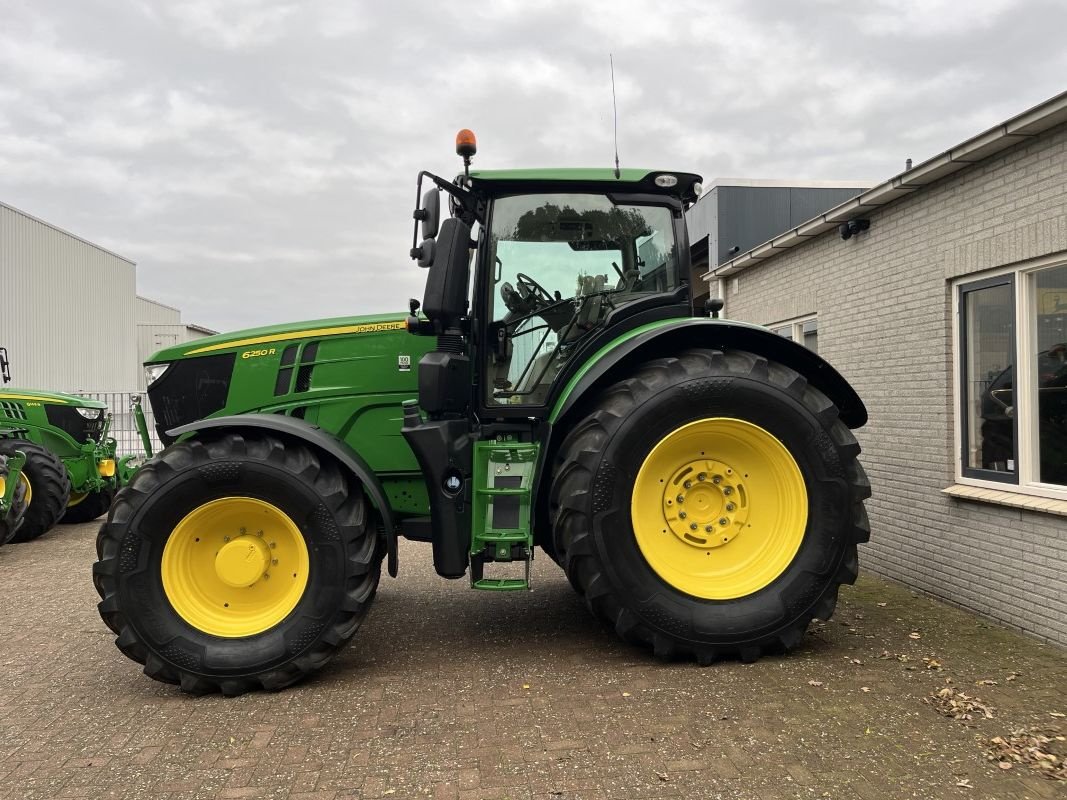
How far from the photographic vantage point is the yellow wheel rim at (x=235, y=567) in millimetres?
3676

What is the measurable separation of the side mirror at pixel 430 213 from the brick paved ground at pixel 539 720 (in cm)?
223

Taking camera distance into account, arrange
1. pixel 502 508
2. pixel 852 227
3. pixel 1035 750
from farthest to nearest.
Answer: pixel 852 227, pixel 502 508, pixel 1035 750

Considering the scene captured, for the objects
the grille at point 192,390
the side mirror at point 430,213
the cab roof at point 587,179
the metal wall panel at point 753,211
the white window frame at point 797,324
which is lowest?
the grille at point 192,390

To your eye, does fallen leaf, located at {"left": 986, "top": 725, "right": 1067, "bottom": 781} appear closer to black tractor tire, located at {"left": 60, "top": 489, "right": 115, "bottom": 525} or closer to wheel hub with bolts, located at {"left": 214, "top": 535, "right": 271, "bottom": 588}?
wheel hub with bolts, located at {"left": 214, "top": 535, "right": 271, "bottom": 588}

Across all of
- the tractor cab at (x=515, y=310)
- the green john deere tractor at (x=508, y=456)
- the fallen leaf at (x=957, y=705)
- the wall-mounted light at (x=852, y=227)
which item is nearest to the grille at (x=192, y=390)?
the green john deere tractor at (x=508, y=456)

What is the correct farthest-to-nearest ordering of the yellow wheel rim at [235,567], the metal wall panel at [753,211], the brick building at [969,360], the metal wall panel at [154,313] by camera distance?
1. the metal wall panel at [154,313]
2. the metal wall panel at [753,211]
3. the brick building at [969,360]
4. the yellow wheel rim at [235,567]

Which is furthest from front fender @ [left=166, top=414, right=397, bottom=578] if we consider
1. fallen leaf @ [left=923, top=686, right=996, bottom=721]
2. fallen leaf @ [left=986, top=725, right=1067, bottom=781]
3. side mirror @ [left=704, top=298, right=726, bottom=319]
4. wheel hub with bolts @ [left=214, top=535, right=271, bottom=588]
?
fallen leaf @ [left=986, top=725, right=1067, bottom=781]

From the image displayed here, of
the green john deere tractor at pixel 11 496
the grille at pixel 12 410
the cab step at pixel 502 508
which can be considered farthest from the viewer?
the grille at pixel 12 410

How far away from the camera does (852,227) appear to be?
5875 mm

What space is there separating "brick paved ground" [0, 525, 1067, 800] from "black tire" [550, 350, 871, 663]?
0.21 metres

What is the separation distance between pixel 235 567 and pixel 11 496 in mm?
5078

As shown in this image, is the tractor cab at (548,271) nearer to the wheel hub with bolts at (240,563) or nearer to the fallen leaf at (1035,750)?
the wheel hub with bolts at (240,563)

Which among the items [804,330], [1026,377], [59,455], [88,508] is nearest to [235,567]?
[1026,377]

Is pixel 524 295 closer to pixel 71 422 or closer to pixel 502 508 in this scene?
pixel 502 508
